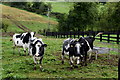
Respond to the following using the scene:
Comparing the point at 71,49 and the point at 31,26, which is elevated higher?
the point at 31,26

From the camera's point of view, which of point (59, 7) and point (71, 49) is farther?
point (59, 7)

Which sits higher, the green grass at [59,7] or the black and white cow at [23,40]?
the green grass at [59,7]

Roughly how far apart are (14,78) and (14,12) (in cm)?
1645

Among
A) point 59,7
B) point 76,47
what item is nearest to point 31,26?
point 59,7

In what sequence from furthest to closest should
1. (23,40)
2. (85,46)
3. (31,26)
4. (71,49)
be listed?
(31,26), (23,40), (85,46), (71,49)

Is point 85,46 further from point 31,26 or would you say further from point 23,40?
point 31,26

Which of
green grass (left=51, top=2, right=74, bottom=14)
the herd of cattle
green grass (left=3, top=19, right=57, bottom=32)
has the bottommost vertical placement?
the herd of cattle

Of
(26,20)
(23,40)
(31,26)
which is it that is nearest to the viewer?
(23,40)

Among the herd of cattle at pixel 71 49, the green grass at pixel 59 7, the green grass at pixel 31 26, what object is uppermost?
the green grass at pixel 59 7

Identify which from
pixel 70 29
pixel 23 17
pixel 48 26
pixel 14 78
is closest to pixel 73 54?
pixel 14 78

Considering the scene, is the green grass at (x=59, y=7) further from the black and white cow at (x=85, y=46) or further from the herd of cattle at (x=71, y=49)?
the herd of cattle at (x=71, y=49)

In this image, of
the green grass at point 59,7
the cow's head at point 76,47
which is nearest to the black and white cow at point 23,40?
the cow's head at point 76,47

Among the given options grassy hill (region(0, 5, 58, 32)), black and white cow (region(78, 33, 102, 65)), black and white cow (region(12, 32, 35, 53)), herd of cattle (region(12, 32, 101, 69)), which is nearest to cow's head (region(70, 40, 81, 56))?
herd of cattle (region(12, 32, 101, 69))

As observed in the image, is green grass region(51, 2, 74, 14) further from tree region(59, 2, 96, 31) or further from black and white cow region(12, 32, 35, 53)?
black and white cow region(12, 32, 35, 53)
